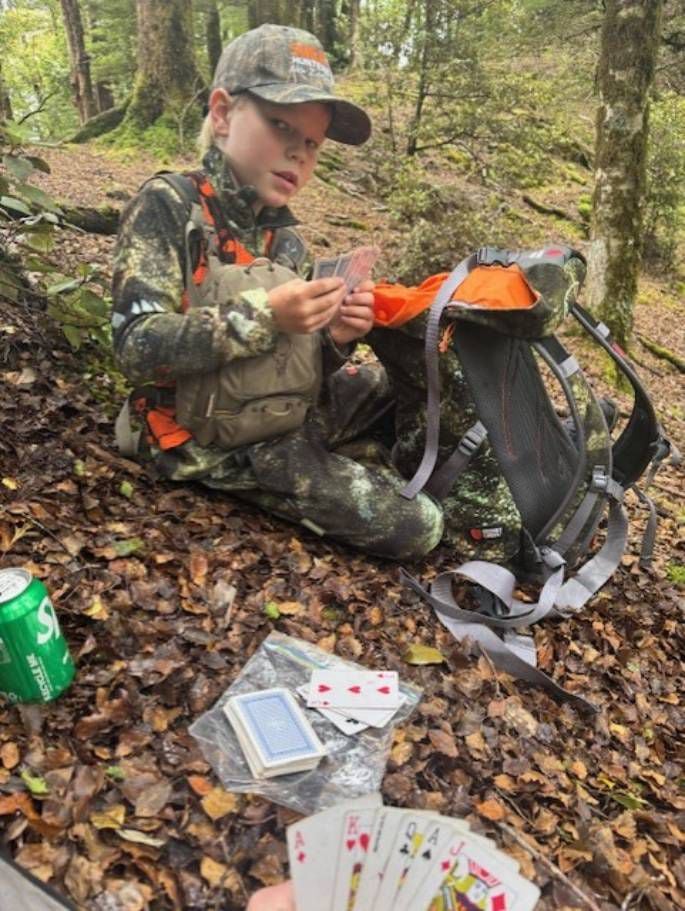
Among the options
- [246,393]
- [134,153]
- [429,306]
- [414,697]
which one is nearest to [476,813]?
[414,697]

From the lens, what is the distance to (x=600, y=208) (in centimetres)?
755

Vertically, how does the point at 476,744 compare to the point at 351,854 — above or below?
below

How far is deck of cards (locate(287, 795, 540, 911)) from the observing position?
1.62 metres

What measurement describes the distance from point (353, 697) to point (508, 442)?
4.88 ft

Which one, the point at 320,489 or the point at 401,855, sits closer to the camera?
the point at 401,855

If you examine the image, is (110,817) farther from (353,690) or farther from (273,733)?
(353,690)

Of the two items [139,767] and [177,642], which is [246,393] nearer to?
[177,642]

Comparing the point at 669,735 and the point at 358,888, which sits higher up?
the point at 358,888

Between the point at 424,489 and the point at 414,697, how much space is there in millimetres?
1169

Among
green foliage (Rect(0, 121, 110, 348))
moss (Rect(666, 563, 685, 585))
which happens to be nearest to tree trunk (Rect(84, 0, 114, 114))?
green foliage (Rect(0, 121, 110, 348))

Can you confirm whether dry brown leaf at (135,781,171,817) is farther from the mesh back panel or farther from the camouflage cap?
the camouflage cap

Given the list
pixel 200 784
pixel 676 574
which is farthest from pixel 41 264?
pixel 676 574

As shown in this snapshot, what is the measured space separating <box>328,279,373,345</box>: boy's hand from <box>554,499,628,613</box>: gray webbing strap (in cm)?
159

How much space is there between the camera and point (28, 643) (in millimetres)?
2092
